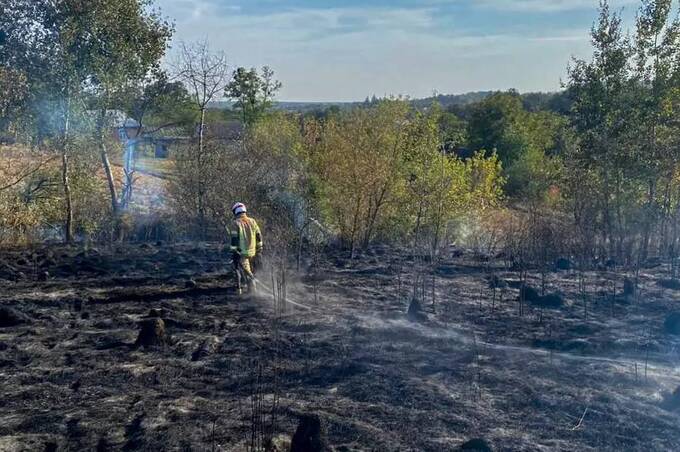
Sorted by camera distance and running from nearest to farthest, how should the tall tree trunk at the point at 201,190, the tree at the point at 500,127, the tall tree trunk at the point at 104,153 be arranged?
the tall tree trunk at the point at 201,190 → the tall tree trunk at the point at 104,153 → the tree at the point at 500,127

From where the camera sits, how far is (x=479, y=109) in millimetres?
51406

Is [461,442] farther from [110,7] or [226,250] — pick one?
[110,7]

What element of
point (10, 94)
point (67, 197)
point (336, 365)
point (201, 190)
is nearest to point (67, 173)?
point (67, 197)

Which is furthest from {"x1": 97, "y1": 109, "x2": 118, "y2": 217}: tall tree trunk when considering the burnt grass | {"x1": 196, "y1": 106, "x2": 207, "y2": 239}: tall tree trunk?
the burnt grass

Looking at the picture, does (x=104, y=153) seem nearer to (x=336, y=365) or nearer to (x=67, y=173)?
(x=67, y=173)

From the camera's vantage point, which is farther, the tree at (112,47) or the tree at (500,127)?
the tree at (500,127)

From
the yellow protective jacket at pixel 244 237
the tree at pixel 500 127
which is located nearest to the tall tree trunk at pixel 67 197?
the yellow protective jacket at pixel 244 237

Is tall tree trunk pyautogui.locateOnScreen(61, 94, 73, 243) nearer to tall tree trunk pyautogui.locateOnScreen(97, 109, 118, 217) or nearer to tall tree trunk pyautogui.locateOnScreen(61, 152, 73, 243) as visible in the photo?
tall tree trunk pyautogui.locateOnScreen(61, 152, 73, 243)

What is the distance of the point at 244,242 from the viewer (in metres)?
14.1

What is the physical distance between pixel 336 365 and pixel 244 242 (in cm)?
464

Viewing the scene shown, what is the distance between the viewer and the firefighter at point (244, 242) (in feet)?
45.9

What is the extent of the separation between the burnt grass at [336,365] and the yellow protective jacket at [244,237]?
0.94 meters

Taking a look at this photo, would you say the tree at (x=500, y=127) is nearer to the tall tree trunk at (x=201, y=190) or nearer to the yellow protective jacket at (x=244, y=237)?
the tall tree trunk at (x=201, y=190)

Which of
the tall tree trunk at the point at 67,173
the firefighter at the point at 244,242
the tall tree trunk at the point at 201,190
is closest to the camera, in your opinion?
the firefighter at the point at 244,242
